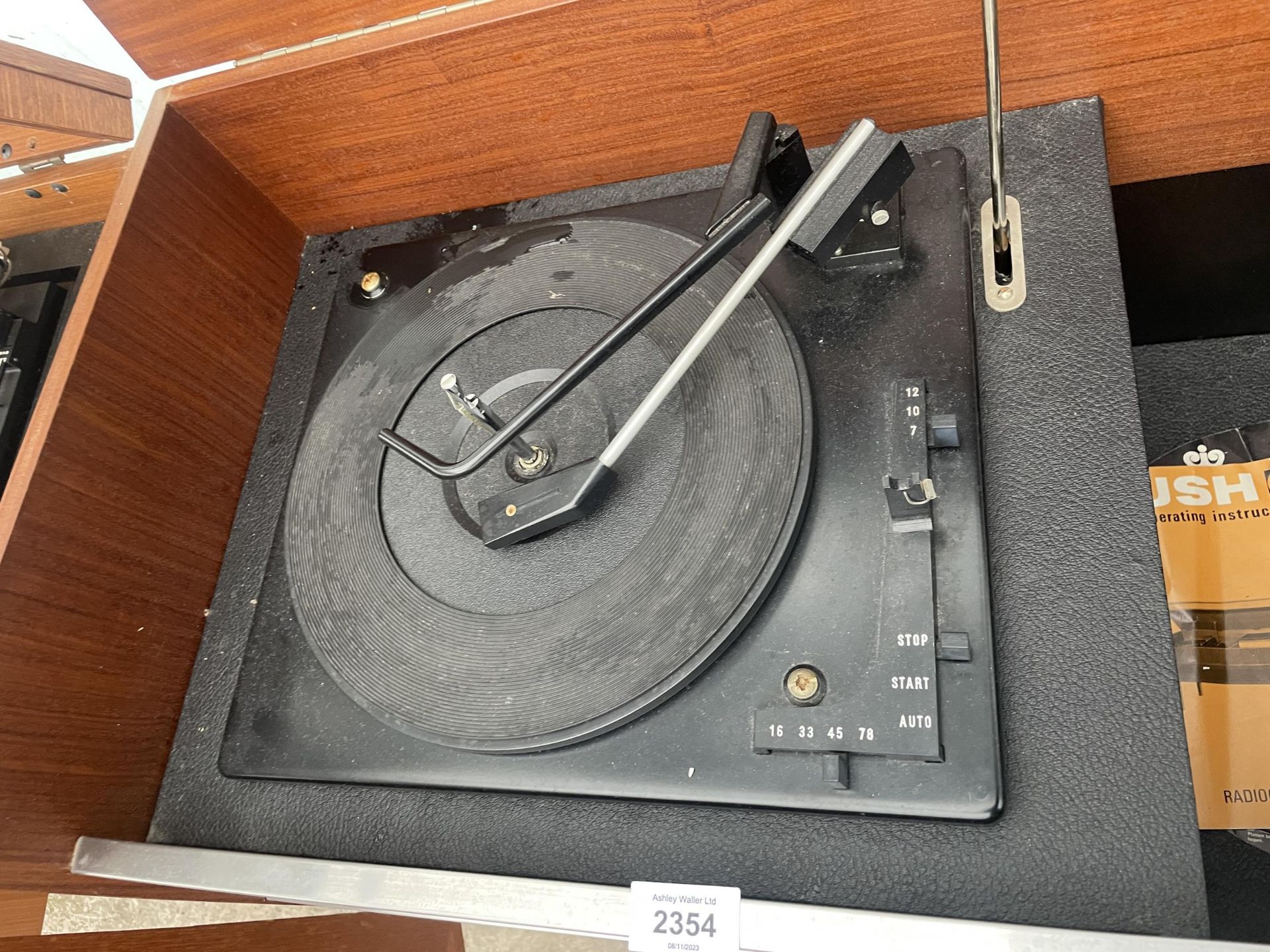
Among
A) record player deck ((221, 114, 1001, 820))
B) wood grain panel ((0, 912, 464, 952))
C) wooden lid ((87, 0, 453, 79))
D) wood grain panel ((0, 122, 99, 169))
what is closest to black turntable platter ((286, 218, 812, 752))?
record player deck ((221, 114, 1001, 820))

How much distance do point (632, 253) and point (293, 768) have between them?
1.58 feet

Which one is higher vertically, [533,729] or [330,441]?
[330,441]

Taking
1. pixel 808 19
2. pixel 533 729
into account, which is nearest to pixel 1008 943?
pixel 533 729

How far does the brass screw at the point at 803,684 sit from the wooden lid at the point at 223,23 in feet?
Answer: 2.08

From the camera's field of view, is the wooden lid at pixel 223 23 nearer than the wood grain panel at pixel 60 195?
Yes

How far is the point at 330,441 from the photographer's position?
→ 80 centimetres

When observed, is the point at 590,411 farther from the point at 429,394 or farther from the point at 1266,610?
the point at 1266,610

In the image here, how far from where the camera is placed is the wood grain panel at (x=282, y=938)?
917mm

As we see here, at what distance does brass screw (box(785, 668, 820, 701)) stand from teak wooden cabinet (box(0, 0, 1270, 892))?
19.6 inches

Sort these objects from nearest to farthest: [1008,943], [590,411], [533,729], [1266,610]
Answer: [1008,943], [533,729], [590,411], [1266,610]

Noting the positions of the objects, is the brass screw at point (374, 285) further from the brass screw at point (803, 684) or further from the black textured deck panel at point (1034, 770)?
the brass screw at point (803, 684)

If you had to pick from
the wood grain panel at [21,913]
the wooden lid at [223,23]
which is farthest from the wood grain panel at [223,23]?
the wood grain panel at [21,913]

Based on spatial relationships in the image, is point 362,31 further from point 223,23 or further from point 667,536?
point 667,536

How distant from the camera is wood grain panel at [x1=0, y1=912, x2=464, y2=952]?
917 millimetres
